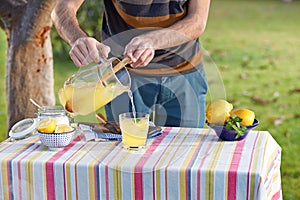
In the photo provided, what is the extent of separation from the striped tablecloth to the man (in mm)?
358

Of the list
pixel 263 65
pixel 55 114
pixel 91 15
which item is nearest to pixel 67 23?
pixel 55 114

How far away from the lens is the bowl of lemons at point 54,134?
2215 mm

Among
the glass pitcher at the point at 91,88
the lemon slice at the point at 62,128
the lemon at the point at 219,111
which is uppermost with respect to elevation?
the glass pitcher at the point at 91,88

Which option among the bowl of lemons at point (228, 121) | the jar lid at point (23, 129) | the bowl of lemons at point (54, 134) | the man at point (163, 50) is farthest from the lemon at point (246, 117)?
the jar lid at point (23, 129)

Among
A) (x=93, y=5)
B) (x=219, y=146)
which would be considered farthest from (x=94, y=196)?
(x=93, y=5)

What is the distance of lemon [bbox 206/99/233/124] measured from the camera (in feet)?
7.53

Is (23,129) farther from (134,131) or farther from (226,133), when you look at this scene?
(226,133)

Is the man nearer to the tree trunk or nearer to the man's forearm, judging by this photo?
the man's forearm

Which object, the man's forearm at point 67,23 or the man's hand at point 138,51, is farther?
the man's forearm at point 67,23

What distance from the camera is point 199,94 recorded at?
2.74 m

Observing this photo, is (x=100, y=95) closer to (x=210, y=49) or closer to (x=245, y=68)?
(x=245, y=68)

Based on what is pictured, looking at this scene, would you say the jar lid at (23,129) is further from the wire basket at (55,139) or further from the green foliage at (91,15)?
the green foliage at (91,15)

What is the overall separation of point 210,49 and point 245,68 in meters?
0.79

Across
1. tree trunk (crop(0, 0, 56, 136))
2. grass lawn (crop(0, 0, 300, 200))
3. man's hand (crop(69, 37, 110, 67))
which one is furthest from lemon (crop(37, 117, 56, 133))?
grass lawn (crop(0, 0, 300, 200))
